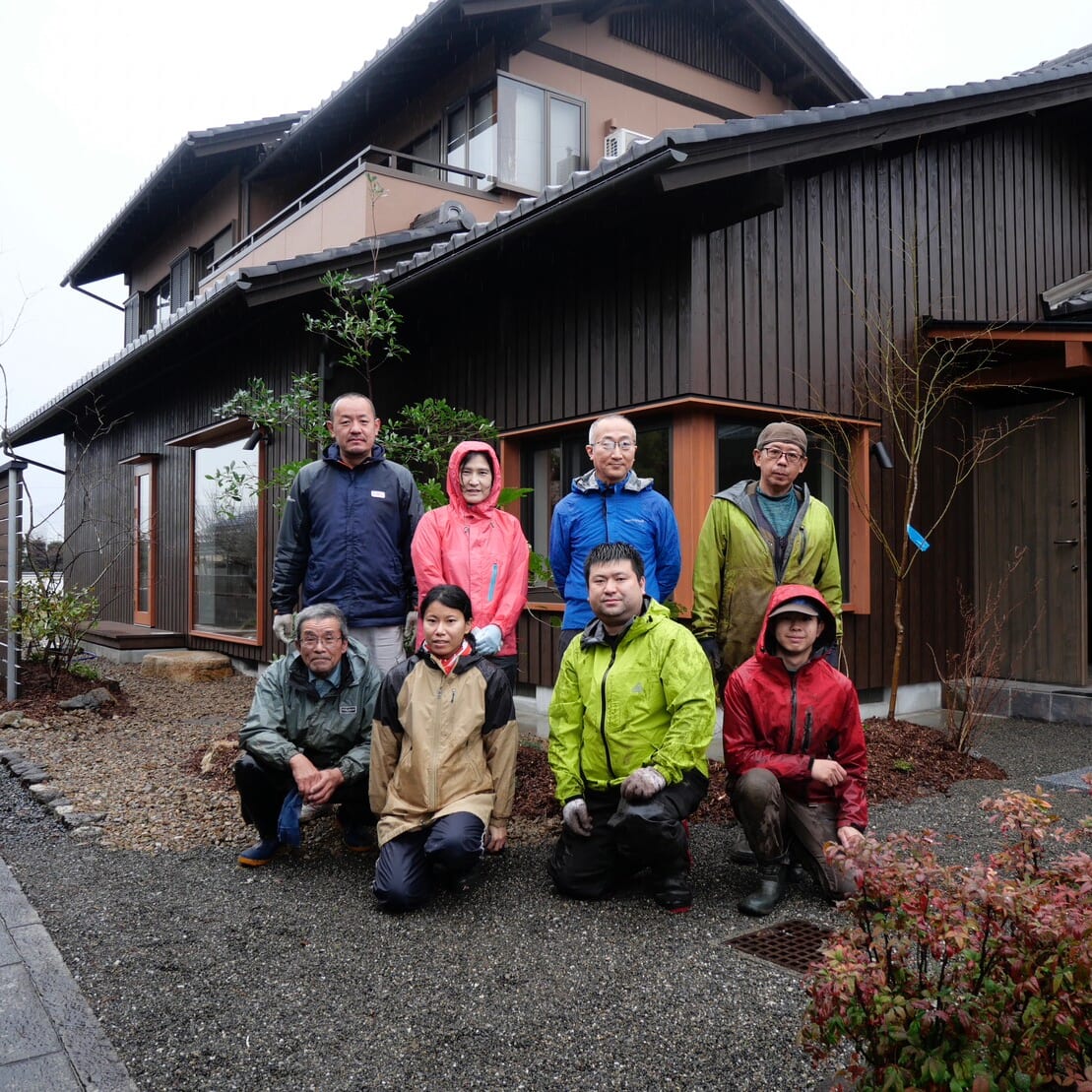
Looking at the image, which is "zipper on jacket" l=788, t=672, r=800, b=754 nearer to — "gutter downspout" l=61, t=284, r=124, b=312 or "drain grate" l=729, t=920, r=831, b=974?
"drain grate" l=729, t=920, r=831, b=974

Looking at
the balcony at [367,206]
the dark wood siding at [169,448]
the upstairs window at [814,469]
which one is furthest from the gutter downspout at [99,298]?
the upstairs window at [814,469]

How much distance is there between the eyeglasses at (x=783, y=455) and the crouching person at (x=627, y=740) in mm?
1008

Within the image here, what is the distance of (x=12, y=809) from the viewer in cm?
502

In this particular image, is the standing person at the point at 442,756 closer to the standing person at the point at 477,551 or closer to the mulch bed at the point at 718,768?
the standing person at the point at 477,551

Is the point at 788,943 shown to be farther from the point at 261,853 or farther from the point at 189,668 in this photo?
the point at 189,668

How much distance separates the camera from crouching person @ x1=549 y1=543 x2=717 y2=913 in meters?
3.51

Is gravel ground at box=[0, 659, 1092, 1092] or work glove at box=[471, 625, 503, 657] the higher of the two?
work glove at box=[471, 625, 503, 657]

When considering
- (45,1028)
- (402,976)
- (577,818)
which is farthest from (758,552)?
(45,1028)

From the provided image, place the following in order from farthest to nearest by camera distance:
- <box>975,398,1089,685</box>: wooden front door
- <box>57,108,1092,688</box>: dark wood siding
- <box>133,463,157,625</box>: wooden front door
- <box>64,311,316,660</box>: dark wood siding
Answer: <box>133,463,157,625</box>: wooden front door < <box>64,311,316,660</box>: dark wood siding < <box>975,398,1089,685</box>: wooden front door < <box>57,108,1092,688</box>: dark wood siding

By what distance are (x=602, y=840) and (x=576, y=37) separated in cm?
1005

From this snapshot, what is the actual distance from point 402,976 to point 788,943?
51.8 inches

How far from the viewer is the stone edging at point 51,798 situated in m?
4.63

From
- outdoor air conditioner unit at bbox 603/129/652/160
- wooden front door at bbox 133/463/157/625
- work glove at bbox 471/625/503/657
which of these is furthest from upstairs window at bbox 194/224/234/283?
work glove at bbox 471/625/503/657

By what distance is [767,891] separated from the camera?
352 cm
